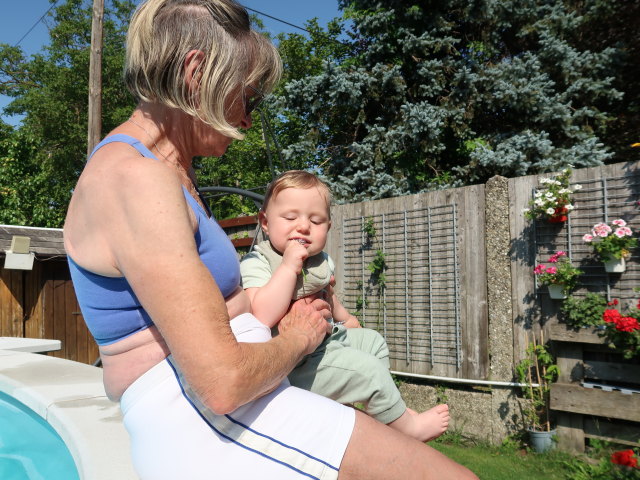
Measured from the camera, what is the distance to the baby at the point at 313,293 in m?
1.42

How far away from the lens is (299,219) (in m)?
1.62

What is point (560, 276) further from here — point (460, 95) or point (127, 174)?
point (460, 95)

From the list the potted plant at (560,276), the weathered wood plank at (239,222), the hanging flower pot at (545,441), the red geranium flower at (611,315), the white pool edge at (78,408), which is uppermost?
the weathered wood plank at (239,222)

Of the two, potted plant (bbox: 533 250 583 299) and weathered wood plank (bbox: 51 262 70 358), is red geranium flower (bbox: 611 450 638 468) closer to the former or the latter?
potted plant (bbox: 533 250 583 299)

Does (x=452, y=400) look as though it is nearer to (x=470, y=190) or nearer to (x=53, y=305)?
(x=470, y=190)

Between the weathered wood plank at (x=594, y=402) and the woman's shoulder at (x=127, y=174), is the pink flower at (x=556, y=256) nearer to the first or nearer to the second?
the weathered wood plank at (x=594, y=402)

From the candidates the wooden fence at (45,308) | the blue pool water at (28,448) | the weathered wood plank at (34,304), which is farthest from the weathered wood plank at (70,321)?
the blue pool water at (28,448)

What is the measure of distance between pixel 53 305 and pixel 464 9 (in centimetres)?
857

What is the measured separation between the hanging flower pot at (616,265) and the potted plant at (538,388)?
34.2 inches

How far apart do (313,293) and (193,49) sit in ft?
2.78

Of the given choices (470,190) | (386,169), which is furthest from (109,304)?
(386,169)

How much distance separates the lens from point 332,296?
1.83 meters

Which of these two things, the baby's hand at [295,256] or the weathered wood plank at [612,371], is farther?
the weathered wood plank at [612,371]

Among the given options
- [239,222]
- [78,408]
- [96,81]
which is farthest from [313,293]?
[96,81]
